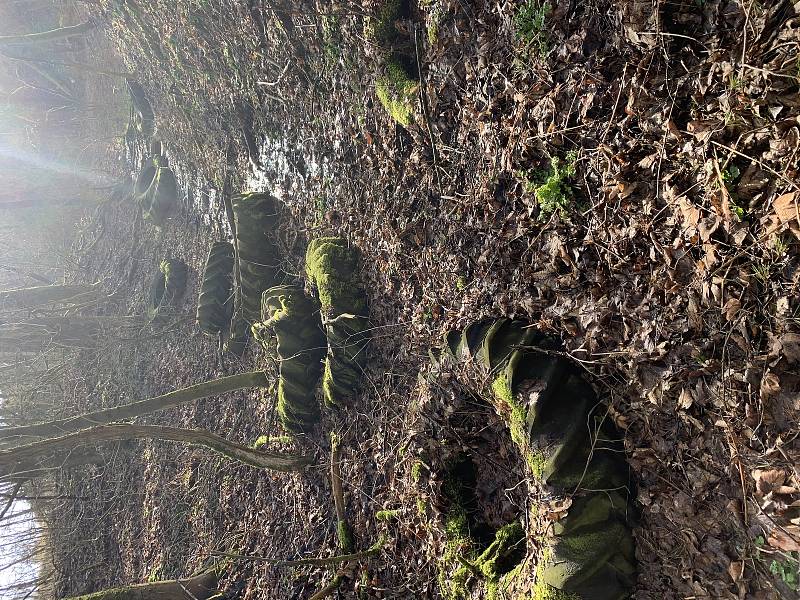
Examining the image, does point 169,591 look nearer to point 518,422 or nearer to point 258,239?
point 258,239

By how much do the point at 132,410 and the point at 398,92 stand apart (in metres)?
4.82

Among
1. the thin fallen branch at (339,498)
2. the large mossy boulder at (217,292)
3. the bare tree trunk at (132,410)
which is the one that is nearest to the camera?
the thin fallen branch at (339,498)

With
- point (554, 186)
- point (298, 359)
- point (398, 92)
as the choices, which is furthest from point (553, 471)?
point (298, 359)

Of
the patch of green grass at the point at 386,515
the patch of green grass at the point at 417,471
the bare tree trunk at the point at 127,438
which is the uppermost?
the bare tree trunk at the point at 127,438

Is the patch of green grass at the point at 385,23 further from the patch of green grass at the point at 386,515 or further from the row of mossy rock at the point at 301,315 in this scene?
the patch of green grass at the point at 386,515

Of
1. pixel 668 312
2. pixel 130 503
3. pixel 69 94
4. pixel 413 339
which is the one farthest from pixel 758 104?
pixel 69 94

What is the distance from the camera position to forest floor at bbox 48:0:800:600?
2623 mm

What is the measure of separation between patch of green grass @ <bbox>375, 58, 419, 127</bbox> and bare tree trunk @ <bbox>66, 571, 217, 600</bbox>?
234 inches

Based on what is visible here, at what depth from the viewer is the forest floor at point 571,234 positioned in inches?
103

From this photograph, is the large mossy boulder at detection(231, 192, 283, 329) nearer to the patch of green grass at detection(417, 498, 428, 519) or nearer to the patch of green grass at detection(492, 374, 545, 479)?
the patch of green grass at detection(417, 498, 428, 519)

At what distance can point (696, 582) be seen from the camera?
2973mm

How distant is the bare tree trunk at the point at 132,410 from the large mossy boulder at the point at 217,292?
5.84ft

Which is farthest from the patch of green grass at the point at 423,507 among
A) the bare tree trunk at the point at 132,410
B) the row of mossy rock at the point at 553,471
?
the bare tree trunk at the point at 132,410

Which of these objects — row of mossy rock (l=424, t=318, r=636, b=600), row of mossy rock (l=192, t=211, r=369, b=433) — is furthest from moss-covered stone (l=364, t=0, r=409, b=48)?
row of mossy rock (l=424, t=318, r=636, b=600)
